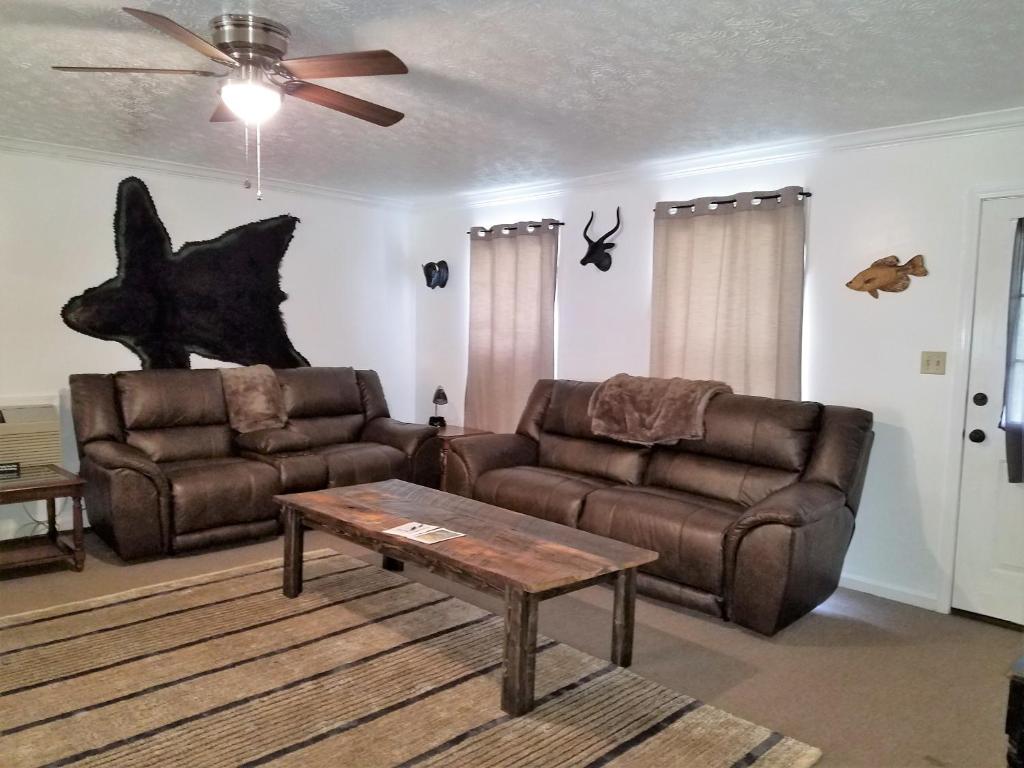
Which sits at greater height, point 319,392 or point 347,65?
point 347,65

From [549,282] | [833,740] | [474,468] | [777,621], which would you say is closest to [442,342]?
[549,282]

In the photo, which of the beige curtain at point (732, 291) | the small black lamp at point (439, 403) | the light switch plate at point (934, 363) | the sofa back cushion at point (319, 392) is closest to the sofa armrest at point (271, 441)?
the sofa back cushion at point (319, 392)

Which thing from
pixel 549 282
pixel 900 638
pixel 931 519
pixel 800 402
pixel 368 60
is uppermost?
pixel 368 60

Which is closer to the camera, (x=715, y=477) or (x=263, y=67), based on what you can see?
(x=263, y=67)

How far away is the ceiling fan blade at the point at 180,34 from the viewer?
194 cm

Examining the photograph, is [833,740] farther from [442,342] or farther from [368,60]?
[442,342]

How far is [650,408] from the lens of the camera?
392cm

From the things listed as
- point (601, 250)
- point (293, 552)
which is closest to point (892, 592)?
point (601, 250)

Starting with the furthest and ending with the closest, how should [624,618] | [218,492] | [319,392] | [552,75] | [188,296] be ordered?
[319,392] < [188,296] < [218,492] < [552,75] < [624,618]

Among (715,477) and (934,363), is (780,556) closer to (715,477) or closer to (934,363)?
(715,477)

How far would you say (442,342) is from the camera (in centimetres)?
591

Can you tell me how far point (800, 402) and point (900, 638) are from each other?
1148mm

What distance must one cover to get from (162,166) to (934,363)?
4.62 m

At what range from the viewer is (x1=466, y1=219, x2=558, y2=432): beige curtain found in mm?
4949
